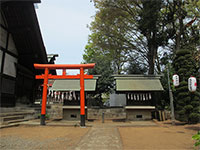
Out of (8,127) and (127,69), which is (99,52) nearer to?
(127,69)

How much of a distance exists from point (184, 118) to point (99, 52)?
15.0 meters

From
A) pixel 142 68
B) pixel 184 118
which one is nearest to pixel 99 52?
pixel 142 68

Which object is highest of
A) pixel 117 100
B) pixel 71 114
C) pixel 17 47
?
pixel 17 47

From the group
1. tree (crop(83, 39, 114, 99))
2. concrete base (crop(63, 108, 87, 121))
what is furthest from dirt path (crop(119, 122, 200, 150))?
tree (crop(83, 39, 114, 99))

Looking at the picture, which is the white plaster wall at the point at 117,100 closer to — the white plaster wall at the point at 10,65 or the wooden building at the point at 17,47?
the wooden building at the point at 17,47

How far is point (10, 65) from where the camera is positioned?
35.9 ft

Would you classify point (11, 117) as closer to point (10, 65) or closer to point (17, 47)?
point (10, 65)

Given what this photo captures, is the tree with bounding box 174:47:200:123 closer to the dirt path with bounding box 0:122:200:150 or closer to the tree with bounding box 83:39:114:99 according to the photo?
the dirt path with bounding box 0:122:200:150

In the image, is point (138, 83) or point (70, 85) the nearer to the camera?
point (138, 83)

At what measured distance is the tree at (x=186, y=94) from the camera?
10.6m

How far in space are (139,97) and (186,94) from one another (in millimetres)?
3960

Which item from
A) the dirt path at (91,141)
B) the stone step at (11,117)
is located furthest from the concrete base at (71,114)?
the dirt path at (91,141)

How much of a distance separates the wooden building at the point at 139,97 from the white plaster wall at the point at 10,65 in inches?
347

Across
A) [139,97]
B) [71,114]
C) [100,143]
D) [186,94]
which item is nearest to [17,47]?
[71,114]
